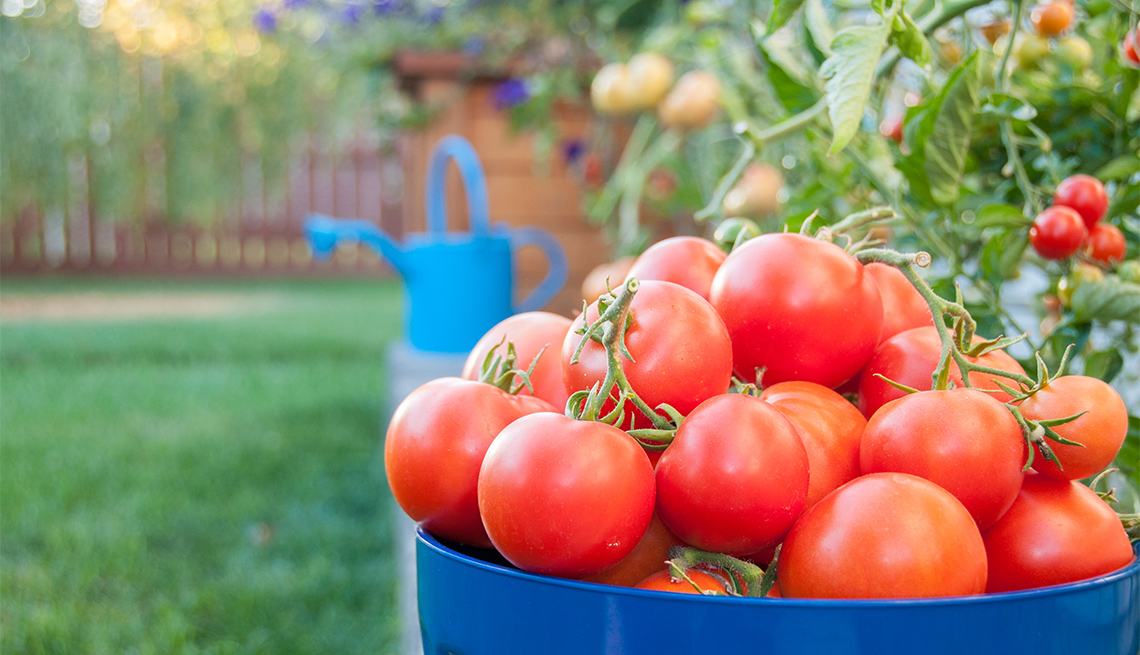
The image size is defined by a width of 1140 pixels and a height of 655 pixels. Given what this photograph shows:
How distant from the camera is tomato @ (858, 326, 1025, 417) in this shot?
0.44 m

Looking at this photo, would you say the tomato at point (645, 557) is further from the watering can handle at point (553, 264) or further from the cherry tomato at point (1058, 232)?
the watering can handle at point (553, 264)

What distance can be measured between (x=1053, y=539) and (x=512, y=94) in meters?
1.84

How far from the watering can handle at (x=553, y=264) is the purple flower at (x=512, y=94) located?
0.99ft

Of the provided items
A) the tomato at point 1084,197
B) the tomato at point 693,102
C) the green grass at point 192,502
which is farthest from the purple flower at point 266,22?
the tomato at point 1084,197

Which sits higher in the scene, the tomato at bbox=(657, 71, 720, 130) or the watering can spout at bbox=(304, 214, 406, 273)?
the tomato at bbox=(657, 71, 720, 130)

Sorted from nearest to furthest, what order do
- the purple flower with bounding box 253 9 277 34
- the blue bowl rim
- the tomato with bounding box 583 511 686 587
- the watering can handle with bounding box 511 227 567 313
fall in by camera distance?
the blue bowl rim < the tomato with bounding box 583 511 686 587 < the watering can handle with bounding box 511 227 567 313 < the purple flower with bounding box 253 9 277 34

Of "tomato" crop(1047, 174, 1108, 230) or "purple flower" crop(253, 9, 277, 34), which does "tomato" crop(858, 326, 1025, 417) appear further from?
"purple flower" crop(253, 9, 277, 34)

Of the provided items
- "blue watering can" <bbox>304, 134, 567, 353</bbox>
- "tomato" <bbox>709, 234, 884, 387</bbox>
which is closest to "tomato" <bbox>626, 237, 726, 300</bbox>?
"tomato" <bbox>709, 234, 884, 387</bbox>

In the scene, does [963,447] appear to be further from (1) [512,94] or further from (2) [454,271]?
(1) [512,94]

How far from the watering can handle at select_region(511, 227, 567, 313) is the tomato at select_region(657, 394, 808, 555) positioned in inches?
70.3

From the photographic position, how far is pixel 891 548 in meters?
0.35

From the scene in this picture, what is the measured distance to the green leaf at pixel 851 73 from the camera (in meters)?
0.49

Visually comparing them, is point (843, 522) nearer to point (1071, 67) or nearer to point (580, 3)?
point (1071, 67)

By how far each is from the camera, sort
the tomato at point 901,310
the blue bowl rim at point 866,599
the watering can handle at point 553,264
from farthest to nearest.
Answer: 1. the watering can handle at point 553,264
2. the tomato at point 901,310
3. the blue bowl rim at point 866,599
